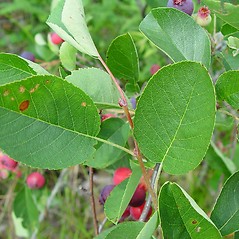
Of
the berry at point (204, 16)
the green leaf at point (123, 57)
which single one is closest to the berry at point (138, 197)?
the green leaf at point (123, 57)

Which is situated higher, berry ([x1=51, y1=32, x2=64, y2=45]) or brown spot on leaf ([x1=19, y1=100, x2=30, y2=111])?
brown spot on leaf ([x1=19, y1=100, x2=30, y2=111])

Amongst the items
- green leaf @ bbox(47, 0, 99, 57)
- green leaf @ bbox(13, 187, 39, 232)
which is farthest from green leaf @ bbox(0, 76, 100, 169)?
green leaf @ bbox(13, 187, 39, 232)

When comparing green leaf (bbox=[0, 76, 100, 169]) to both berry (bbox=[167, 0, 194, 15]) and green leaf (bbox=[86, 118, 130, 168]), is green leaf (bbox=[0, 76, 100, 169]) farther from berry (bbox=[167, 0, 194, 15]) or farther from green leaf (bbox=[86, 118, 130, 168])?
berry (bbox=[167, 0, 194, 15])

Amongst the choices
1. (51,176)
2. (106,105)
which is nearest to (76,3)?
(106,105)

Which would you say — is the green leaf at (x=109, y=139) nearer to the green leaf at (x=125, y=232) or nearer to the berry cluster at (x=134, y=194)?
the berry cluster at (x=134, y=194)

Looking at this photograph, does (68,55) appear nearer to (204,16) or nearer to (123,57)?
(123,57)
